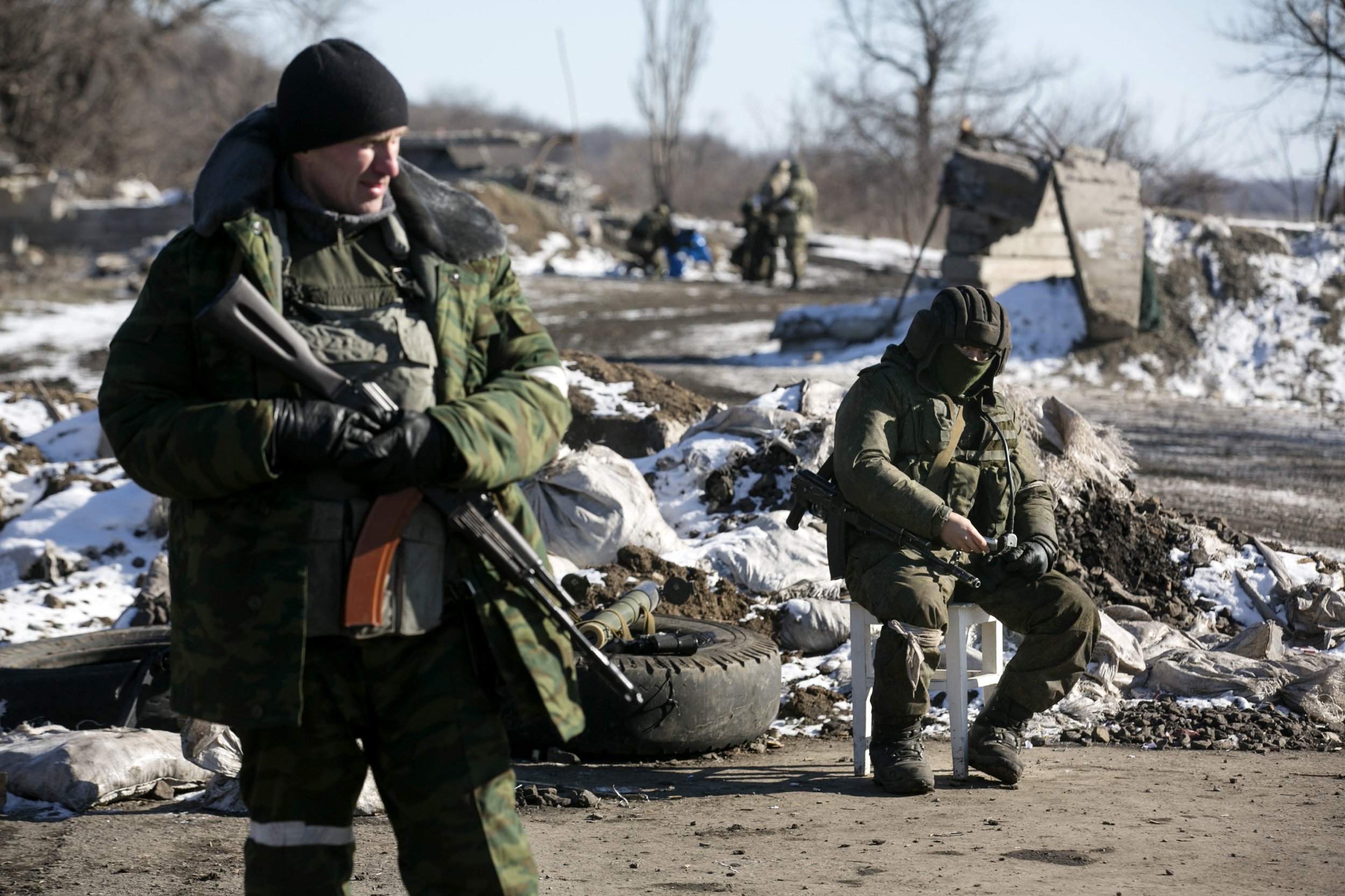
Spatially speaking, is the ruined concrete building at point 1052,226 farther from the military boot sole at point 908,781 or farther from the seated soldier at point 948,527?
the military boot sole at point 908,781

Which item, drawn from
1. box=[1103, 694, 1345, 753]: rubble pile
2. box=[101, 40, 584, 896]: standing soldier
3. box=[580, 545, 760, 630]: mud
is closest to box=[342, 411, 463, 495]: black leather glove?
box=[101, 40, 584, 896]: standing soldier

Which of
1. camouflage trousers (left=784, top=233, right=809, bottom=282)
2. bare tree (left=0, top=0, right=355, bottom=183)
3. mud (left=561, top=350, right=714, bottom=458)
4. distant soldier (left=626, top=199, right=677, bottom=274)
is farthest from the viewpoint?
bare tree (left=0, top=0, right=355, bottom=183)

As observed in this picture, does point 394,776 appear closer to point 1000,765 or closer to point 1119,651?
point 1000,765

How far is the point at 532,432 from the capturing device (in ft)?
7.29

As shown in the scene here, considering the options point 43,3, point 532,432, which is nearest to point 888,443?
point 532,432

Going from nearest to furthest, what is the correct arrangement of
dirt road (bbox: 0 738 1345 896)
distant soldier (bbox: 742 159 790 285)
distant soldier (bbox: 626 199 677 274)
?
dirt road (bbox: 0 738 1345 896) < distant soldier (bbox: 742 159 790 285) < distant soldier (bbox: 626 199 677 274)

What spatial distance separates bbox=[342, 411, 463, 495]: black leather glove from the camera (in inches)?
80.0

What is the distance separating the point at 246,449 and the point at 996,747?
2732mm

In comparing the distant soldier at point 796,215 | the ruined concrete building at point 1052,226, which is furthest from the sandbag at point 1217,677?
the distant soldier at point 796,215

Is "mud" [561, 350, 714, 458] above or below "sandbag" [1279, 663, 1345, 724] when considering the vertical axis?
above

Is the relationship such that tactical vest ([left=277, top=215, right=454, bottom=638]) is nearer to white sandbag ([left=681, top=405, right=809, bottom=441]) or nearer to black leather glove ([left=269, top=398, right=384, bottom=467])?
black leather glove ([left=269, top=398, right=384, bottom=467])

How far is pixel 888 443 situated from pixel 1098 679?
1599mm

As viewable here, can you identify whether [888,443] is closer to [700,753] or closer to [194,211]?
[700,753]

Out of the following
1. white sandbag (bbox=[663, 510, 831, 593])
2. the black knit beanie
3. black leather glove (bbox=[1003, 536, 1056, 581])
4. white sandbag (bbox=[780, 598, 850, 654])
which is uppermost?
the black knit beanie
